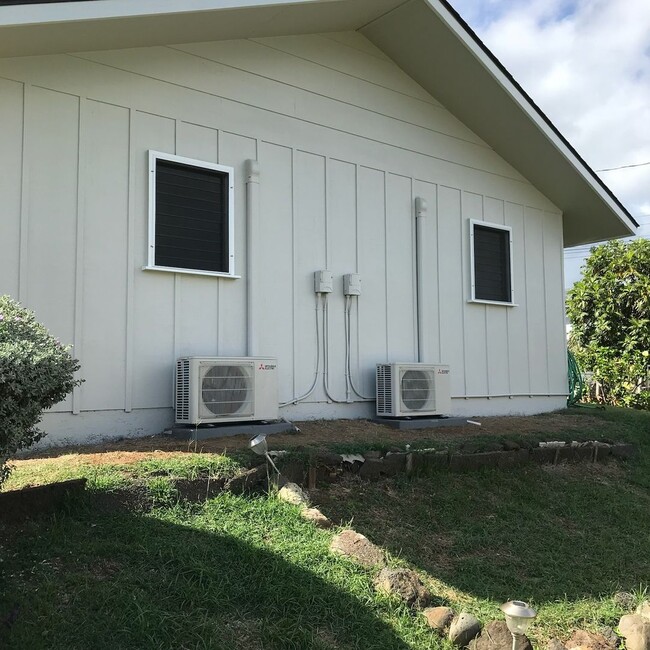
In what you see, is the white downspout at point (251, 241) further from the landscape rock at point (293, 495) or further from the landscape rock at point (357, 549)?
the landscape rock at point (357, 549)

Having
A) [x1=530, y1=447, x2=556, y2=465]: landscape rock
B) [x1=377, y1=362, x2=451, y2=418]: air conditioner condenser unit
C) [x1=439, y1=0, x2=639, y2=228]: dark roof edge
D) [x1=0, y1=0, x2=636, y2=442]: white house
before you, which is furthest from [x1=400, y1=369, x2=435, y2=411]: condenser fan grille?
[x1=439, y1=0, x2=639, y2=228]: dark roof edge

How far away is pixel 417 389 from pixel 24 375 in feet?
16.4

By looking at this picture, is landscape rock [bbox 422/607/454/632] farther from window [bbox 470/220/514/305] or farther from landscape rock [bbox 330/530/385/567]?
window [bbox 470/220/514/305]

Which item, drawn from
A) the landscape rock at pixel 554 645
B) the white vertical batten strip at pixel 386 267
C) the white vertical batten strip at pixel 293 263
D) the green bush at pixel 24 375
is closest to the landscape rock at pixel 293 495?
the green bush at pixel 24 375

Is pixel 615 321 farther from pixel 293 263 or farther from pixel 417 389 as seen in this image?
pixel 293 263

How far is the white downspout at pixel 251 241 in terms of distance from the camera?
21.6ft

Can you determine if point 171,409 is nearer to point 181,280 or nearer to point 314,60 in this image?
point 181,280

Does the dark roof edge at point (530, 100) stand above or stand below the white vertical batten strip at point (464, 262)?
above

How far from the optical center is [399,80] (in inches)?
324

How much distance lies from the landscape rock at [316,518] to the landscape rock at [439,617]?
3.16 ft

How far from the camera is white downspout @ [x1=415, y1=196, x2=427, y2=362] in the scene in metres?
8.00

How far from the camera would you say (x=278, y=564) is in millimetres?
3422

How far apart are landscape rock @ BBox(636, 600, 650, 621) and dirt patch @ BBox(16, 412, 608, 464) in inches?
91.2

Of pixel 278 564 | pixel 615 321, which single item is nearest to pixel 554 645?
pixel 278 564
